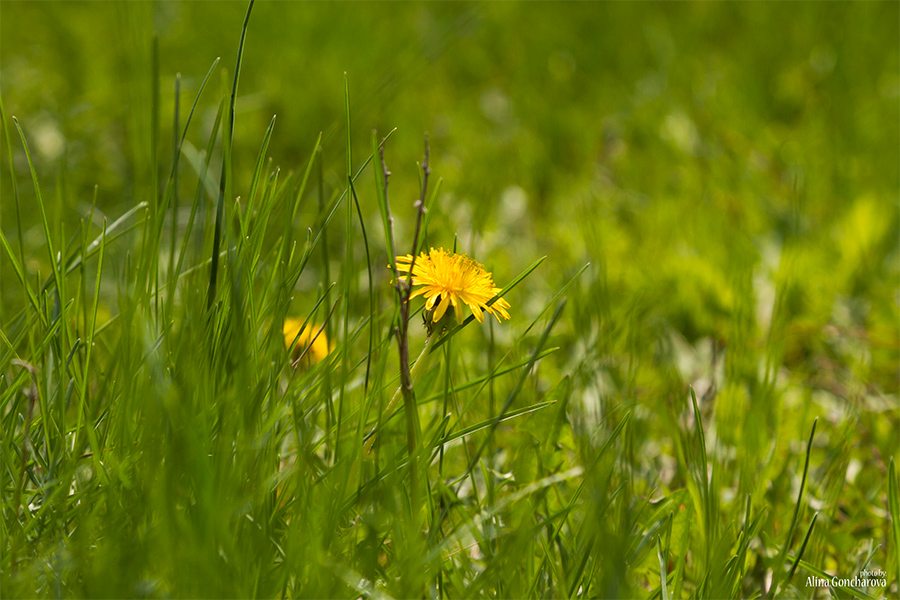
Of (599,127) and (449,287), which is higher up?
(449,287)

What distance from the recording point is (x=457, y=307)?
0.80 metres

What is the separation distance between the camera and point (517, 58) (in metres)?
2.92

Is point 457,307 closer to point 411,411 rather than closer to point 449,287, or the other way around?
point 449,287

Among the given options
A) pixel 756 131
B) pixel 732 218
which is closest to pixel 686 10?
pixel 756 131

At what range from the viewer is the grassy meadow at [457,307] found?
2.36ft

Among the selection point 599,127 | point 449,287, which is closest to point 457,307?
point 449,287

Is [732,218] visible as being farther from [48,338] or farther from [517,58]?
[48,338]

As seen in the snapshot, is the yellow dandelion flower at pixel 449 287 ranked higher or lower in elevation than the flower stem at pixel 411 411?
higher

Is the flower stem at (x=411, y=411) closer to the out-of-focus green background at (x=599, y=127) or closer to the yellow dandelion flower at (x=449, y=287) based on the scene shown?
the yellow dandelion flower at (x=449, y=287)

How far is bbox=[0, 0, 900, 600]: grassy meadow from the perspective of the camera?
2.36 ft

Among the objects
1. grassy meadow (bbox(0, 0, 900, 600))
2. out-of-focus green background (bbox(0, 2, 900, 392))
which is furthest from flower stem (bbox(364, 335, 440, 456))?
out-of-focus green background (bbox(0, 2, 900, 392))

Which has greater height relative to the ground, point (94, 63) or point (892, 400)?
point (94, 63)

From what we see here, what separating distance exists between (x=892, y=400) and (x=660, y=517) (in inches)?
30.7

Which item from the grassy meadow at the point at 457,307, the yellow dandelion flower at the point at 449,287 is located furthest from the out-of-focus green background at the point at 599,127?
the yellow dandelion flower at the point at 449,287
